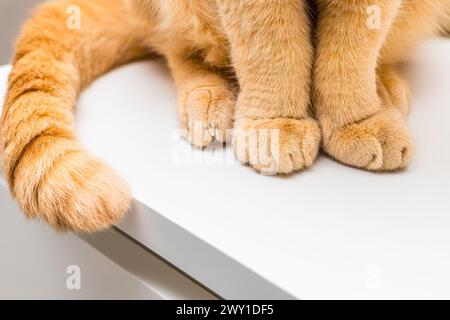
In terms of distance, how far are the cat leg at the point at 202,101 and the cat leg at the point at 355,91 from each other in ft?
0.52

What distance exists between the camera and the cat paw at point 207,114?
851 millimetres

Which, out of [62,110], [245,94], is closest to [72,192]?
[62,110]

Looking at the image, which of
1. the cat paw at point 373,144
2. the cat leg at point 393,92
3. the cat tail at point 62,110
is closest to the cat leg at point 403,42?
the cat leg at point 393,92

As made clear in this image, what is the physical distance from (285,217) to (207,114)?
26 cm

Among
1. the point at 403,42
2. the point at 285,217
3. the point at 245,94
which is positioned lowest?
the point at 285,217

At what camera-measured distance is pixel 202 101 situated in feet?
2.93

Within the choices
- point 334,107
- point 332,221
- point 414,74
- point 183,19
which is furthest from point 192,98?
point 414,74

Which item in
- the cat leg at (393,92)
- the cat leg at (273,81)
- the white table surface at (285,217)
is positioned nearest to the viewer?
the white table surface at (285,217)

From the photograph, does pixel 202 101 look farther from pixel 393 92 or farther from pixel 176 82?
pixel 393 92

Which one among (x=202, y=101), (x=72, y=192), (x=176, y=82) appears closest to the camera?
(x=72, y=192)

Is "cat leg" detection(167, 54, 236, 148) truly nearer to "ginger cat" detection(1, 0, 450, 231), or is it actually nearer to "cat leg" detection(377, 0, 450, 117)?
"ginger cat" detection(1, 0, 450, 231)

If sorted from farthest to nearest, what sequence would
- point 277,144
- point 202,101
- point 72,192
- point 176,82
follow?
point 176,82, point 202,101, point 277,144, point 72,192

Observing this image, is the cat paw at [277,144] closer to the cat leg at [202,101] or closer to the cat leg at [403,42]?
the cat leg at [202,101]
